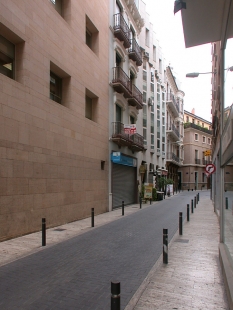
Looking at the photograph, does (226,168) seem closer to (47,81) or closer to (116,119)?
(47,81)

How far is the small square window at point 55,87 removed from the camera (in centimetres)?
1227

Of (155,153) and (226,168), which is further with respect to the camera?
(155,153)

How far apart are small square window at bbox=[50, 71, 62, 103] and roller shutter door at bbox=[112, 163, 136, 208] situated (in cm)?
717

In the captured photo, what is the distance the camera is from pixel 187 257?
22.7 ft

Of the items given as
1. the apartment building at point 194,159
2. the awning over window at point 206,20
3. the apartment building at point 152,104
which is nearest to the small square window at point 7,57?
the awning over window at point 206,20

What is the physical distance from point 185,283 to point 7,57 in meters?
9.05

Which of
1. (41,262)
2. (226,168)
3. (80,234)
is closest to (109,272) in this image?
(41,262)

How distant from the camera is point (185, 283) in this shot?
516 cm

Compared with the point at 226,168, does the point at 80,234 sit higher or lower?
lower

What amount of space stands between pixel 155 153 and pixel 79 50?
2168 centimetres

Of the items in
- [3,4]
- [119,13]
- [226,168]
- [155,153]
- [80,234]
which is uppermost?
[119,13]

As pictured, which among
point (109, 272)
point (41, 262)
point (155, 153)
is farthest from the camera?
point (155, 153)

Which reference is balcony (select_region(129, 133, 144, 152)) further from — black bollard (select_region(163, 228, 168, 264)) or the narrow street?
black bollard (select_region(163, 228, 168, 264))

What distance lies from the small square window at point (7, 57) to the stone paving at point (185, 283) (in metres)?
8.01
